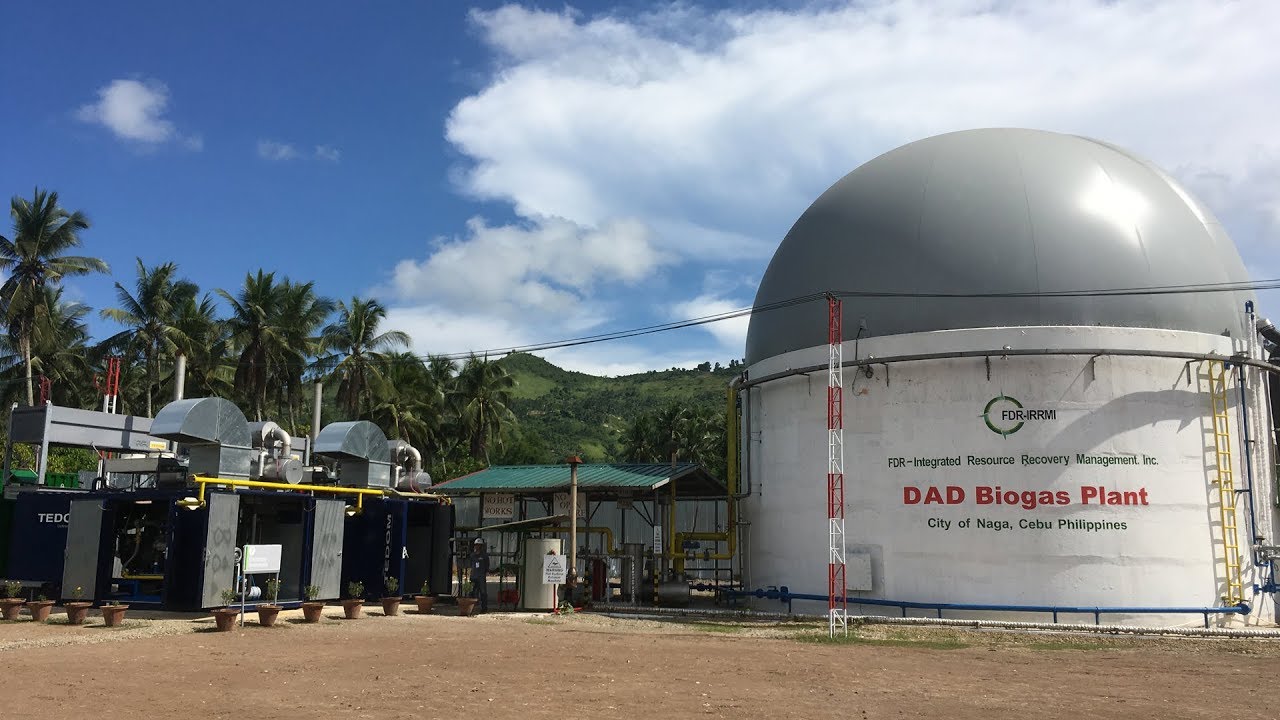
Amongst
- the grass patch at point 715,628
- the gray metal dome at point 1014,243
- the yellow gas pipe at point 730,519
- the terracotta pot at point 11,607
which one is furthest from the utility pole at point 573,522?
the terracotta pot at point 11,607

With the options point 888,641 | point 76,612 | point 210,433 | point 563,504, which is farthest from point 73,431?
point 888,641

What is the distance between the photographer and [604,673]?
49.8 feet

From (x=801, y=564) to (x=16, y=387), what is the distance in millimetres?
45018

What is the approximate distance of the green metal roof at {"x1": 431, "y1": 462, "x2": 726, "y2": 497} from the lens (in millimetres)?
28688

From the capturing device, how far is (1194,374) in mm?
24062

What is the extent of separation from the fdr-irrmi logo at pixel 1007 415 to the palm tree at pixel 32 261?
138 ft

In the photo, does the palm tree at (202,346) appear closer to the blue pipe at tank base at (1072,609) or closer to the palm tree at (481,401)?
the palm tree at (481,401)

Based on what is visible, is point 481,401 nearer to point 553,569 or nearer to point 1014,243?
point 553,569

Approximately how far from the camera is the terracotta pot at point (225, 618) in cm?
2005

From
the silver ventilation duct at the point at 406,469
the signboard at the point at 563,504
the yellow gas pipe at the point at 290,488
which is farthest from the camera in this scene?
the signboard at the point at 563,504

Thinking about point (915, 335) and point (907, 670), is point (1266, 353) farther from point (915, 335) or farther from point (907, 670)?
point (907, 670)

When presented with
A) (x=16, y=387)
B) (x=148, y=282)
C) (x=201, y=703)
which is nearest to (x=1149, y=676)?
(x=201, y=703)

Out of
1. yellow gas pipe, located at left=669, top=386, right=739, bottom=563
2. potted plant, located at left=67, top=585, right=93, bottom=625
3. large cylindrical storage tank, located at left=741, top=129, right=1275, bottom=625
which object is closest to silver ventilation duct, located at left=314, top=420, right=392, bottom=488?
potted plant, located at left=67, top=585, right=93, bottom=625

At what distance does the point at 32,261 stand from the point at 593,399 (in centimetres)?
10293
